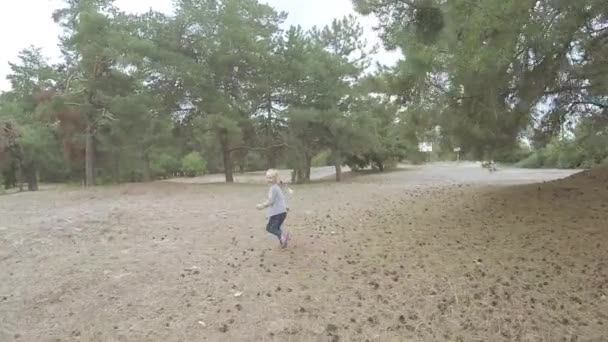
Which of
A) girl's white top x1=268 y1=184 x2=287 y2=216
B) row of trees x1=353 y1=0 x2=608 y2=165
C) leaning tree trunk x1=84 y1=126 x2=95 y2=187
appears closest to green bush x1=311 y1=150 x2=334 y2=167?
leaning tree trunk x1=84 y1=126 x2=95 y2=187

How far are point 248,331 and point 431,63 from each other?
4289mm

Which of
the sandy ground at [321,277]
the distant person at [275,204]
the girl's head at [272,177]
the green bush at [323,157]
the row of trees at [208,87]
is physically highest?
the row of trees at [208,87]

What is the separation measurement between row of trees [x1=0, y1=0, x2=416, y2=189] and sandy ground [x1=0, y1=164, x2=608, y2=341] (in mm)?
8868

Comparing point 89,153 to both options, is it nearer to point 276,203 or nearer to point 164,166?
point 276,203

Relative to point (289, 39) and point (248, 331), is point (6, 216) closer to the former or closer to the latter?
point (248, 331)

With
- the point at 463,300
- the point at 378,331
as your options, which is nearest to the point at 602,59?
the point at 463,300

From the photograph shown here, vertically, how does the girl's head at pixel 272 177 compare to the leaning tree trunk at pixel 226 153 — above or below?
below

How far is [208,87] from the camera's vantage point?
16719 millimetres

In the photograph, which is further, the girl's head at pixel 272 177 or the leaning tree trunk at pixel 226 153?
the leaning tree trunk at pixel 226 153

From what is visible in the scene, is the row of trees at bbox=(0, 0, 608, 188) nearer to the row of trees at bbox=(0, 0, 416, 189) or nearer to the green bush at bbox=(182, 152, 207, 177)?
the row of trees at bbox=(0, 0, 416, 189)

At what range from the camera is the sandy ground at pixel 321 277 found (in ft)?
12.0

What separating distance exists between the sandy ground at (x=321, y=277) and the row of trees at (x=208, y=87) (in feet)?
29.1

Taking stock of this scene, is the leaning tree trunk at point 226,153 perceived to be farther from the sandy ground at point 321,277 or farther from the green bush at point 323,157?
the sandy ground at point 321,277

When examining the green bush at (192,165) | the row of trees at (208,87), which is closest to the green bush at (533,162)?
the row of trees at (208,87)
